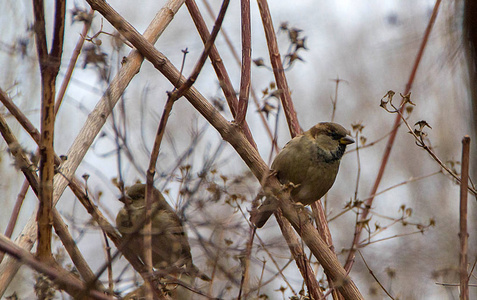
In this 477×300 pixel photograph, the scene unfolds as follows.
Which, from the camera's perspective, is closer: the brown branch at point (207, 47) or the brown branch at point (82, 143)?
the brown branch at point (207, 47)

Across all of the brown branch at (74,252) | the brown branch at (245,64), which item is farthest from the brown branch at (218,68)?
the brown branch at (74,252)

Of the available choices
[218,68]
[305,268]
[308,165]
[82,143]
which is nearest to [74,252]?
[82,143]

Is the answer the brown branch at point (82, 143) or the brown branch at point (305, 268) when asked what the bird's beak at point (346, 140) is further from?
the brown branch at point (82, 143)

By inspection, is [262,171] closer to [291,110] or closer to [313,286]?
[313,286]

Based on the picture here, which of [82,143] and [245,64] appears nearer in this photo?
[82,143]

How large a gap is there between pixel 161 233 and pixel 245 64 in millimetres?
1105

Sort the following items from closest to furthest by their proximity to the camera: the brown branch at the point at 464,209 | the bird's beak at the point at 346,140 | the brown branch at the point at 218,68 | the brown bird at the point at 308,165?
the brown branch at the point at 464,209, the brown branch at the point at 218,68, the brown bird at the point at 308,165, the bird's beak at the point at 346,140

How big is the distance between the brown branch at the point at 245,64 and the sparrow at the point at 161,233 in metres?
0.52

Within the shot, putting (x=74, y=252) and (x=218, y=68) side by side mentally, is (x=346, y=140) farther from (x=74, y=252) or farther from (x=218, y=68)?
(x=74, y=252)

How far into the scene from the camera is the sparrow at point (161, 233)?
1.97 m

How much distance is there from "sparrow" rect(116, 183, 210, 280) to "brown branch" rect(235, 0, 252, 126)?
1.70 feet

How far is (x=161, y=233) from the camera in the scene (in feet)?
6.15

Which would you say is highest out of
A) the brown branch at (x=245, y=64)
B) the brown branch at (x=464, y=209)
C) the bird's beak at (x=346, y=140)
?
the bird's beak at (x=346, y=140)

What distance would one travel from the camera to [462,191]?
1659 millimetres
